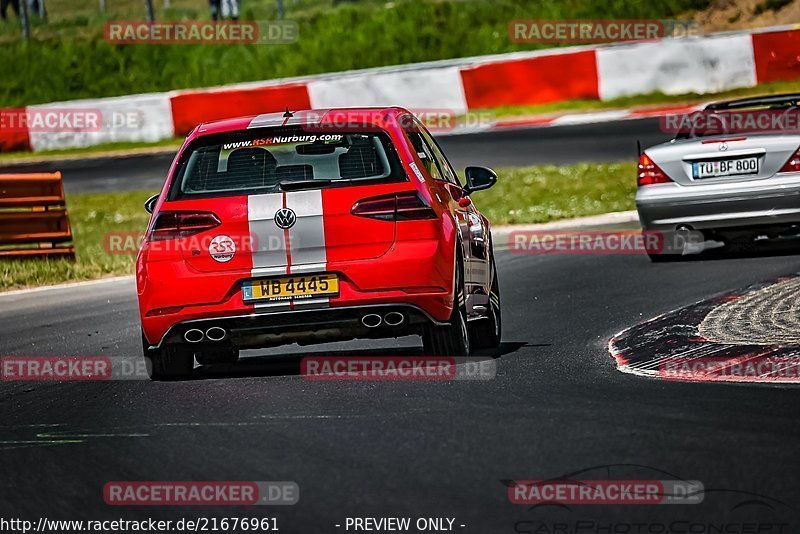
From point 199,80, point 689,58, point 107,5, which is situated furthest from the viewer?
point 107,5

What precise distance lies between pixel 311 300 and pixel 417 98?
19343 mm

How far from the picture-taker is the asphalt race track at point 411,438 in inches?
218

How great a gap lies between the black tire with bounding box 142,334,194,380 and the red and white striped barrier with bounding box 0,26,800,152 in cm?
1816

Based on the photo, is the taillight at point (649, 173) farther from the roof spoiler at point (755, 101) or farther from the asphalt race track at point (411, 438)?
the asphalt race track at point (411, 438)

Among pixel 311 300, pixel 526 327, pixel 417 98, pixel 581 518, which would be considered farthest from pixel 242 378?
pixel 417 98

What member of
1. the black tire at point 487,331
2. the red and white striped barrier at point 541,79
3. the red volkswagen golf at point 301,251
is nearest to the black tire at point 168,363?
the red volkswagen golf at point 301,251

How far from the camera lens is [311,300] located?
846 cm

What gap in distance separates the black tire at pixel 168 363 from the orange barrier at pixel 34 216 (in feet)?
29.3

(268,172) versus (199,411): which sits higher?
(268,172)

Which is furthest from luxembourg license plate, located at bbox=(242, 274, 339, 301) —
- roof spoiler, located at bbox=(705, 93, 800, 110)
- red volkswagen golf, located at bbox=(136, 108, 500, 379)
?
roof spoiler, located at bbox=(705, 93, 800, 110)

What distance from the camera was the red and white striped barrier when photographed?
89.4 ft

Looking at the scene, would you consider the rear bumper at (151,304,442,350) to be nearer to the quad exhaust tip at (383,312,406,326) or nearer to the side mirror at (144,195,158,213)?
the quad exhaust tip at (383,312,406,326)

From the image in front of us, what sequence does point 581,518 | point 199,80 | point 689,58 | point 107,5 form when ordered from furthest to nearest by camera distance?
point 107,5, point 199,80, point 689,58, point 581,518

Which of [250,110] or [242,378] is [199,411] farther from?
[250,110]
